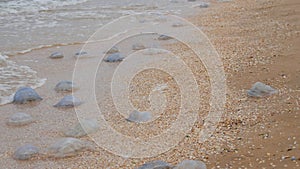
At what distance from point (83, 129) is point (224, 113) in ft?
3.57

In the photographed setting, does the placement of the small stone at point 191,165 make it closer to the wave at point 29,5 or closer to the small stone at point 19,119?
the small stone at point 19,119

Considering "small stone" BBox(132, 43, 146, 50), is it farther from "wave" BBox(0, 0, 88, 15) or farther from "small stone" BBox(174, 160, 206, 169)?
"wave" BBox(0, 0, 88, 15)

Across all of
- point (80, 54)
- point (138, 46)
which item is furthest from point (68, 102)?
point (138, 46)

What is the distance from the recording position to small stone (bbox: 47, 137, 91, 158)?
2896 millimetres

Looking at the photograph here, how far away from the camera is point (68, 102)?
12.7 feet

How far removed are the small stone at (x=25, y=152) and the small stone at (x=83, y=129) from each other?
0.33 metres

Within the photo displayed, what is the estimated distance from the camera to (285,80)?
3850mm

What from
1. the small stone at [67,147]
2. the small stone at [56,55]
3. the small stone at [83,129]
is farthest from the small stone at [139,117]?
the small stone at [56,55]

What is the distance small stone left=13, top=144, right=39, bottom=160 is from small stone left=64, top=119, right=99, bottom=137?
0.33 meters

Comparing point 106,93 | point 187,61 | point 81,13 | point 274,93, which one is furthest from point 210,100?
point 81,13

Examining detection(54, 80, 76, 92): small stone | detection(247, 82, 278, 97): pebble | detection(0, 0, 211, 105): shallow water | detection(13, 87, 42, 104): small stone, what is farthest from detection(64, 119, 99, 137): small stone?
detection(247, 82, 278, 97): pebble

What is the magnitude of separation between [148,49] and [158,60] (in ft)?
1.49

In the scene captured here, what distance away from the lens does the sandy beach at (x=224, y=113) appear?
2674 mm

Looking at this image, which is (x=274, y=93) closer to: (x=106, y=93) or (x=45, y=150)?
(x=106, y=93)
